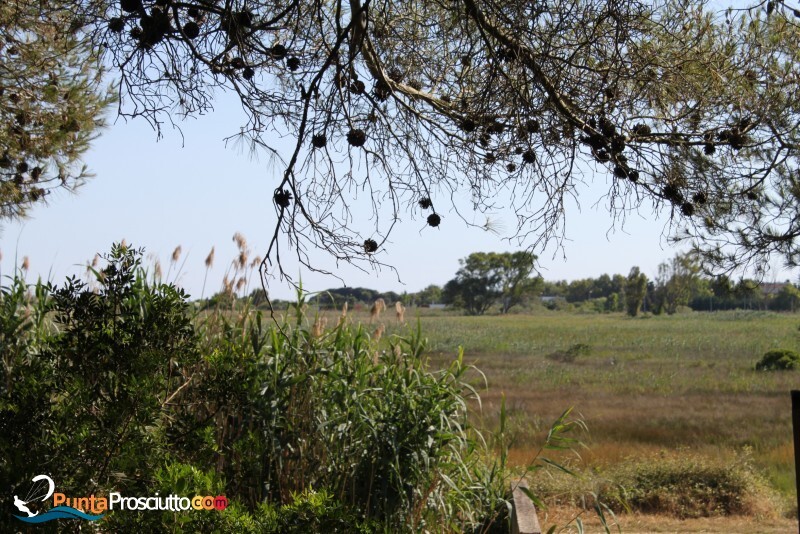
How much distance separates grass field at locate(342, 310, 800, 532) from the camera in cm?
560

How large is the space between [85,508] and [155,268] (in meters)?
1.52

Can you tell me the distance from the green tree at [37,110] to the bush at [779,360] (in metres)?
5.25

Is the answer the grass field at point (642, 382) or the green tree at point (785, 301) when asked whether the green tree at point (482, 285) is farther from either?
the green tree at point (785, 301)

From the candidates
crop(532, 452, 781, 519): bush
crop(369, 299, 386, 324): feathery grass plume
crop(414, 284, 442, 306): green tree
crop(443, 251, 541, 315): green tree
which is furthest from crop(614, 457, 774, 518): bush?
crop(414, 284, 442, 306): green tree

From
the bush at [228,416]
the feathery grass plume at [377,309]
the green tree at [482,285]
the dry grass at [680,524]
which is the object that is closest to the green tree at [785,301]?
the green tree at [482,285]

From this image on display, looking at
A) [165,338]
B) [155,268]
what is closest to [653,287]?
[155,268]

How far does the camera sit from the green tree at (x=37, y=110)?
3.72m

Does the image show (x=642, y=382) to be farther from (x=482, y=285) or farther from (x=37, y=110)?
(x=37, y=110)

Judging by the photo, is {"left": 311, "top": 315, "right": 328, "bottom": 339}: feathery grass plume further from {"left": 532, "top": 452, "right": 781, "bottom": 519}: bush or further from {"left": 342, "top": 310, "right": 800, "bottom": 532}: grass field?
{"left": 342, "top": 310, "right": 800, "bottom": 532}: grass field

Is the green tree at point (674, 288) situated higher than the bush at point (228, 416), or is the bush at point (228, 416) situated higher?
the green tree at point (674, 288)

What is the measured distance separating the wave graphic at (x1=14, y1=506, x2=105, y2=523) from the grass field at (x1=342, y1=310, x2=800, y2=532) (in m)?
3.52

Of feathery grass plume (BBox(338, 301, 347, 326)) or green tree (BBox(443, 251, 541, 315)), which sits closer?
feathery grass plume (BBox(338, 301, 347, 326))

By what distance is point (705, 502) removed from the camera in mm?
4527

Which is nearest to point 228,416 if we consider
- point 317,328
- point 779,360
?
point 317,328
